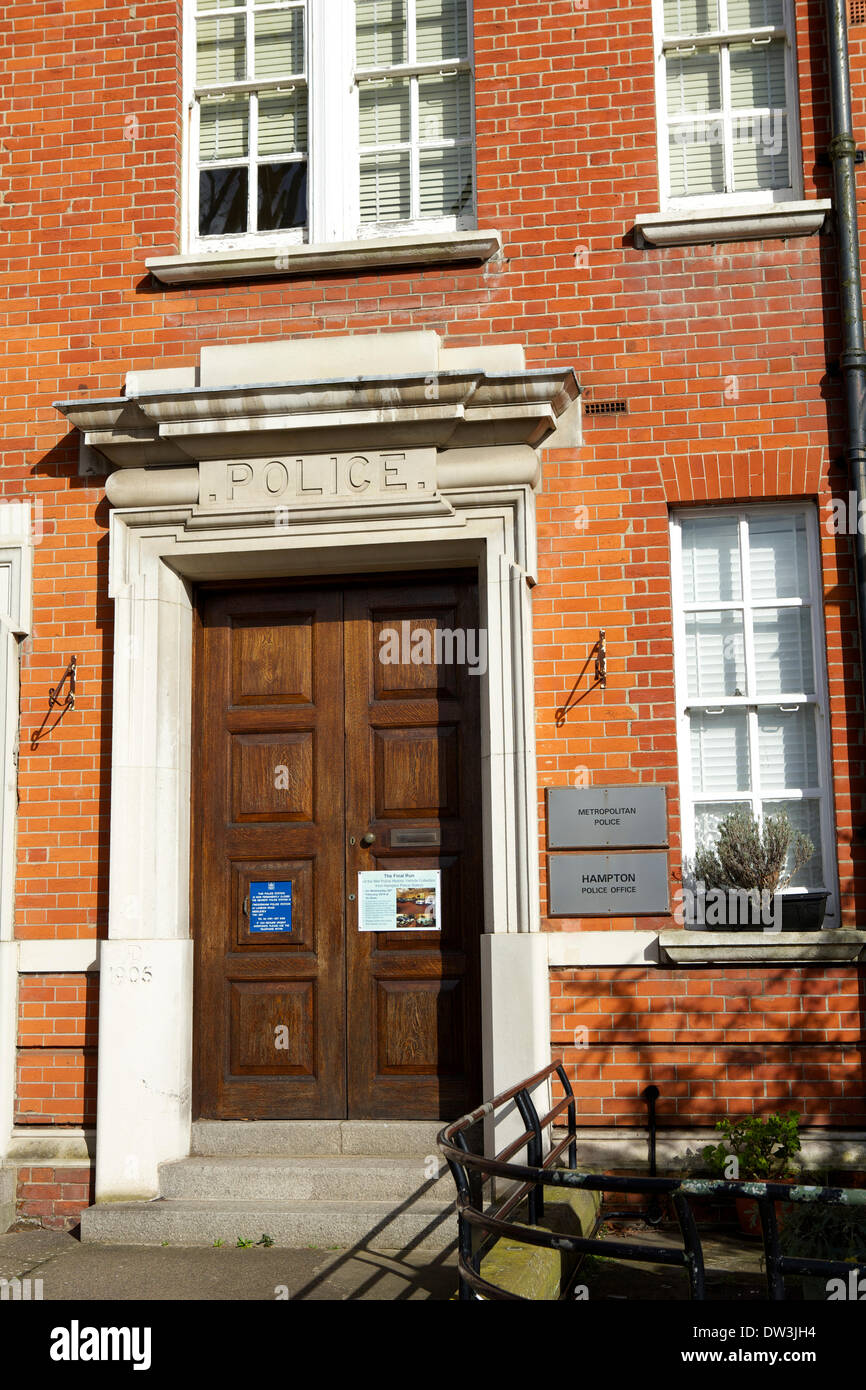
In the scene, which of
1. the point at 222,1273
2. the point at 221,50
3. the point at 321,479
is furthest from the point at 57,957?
the point at 221,50

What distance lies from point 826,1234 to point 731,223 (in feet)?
16.7

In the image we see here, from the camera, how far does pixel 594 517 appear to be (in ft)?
23.8

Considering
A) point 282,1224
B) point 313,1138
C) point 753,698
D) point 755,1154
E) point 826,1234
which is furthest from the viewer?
point 753,698

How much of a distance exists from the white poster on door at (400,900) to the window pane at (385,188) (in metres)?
3.81

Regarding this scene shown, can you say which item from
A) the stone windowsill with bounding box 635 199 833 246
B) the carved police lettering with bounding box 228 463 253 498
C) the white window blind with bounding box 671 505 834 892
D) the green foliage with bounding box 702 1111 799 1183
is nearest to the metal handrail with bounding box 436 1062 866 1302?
the green foliage with bounding box 702 1111 799 1183

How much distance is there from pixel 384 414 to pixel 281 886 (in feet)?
8.59

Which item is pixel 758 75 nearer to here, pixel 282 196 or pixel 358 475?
pixel 282 196

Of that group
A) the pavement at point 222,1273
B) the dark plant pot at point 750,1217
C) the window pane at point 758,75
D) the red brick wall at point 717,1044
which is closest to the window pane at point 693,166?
the window pane at point 758,75

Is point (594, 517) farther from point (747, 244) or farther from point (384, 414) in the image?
point (747, 244)

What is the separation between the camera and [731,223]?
287 inches

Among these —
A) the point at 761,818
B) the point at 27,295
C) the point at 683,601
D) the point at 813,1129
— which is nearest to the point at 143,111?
the point at 27,295

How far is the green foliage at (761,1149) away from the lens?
626 cm

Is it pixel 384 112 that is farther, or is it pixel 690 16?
pixel 384 112

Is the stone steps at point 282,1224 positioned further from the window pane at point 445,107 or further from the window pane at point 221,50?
the window pane at point 221,50
